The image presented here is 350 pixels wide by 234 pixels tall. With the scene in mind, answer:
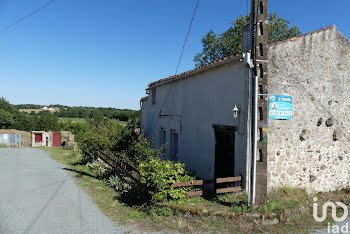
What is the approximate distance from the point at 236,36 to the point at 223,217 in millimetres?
21040

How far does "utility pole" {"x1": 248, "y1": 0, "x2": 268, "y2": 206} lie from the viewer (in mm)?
6777

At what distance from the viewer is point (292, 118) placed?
27.4 feet

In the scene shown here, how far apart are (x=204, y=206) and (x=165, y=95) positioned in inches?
333

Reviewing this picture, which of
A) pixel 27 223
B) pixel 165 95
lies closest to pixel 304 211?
pixel 27 223

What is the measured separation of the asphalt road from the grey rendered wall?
13.9 ft

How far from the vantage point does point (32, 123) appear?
57.9 metres

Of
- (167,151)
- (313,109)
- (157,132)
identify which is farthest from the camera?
Result: (157,132)

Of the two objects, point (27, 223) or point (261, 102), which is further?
point (261, 102)

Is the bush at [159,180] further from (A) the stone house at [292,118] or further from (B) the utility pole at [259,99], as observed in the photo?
(A) the stone house at [292,118]

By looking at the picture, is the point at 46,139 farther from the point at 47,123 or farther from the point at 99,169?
the point at 99,169

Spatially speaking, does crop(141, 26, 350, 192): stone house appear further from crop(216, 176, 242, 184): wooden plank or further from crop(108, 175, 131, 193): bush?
crop(108, 175, 131, 193): bush

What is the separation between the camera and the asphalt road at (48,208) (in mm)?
5930

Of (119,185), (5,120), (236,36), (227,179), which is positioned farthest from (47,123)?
(227,179)

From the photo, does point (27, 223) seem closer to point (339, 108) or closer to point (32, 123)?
point (339, 108)
